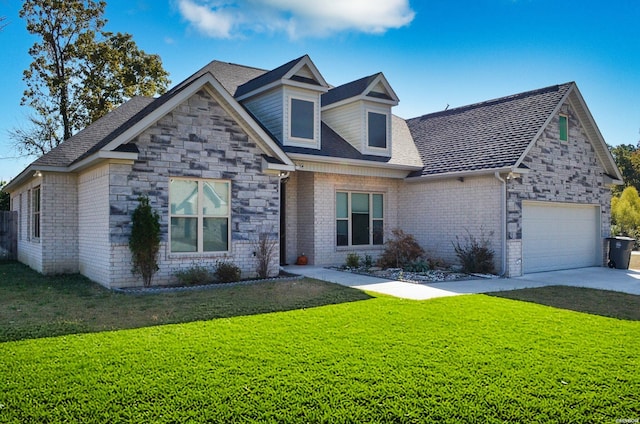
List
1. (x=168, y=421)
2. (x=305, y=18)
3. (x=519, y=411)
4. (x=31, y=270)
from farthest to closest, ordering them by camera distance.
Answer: (x=31, y=270), (x=305, y=18), (x=519, y=411), (x=168, y=421)

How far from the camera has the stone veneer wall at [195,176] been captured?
10891 mm

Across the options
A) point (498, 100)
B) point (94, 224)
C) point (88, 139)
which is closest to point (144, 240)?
point (94, 224)

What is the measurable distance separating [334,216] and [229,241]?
4.61 metres

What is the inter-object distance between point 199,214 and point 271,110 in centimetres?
524

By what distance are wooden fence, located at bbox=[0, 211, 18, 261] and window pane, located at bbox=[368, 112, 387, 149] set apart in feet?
45.2

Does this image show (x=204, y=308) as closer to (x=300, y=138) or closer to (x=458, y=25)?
(x=300, y=138)

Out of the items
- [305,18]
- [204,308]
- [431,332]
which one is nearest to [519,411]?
[431,332]

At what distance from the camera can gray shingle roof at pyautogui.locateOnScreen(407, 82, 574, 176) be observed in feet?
48.3

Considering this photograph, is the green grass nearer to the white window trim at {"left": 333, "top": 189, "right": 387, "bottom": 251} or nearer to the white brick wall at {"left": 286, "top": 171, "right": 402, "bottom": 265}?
the white brick wall at {"left": 286, "top": 171, "right": 402, "bottom": 265}

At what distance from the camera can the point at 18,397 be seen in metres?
4.50

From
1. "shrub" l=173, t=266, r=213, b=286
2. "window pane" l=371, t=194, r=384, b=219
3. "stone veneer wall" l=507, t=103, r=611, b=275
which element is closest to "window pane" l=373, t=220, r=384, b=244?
"window pane" l=371, t=194, r=384, b=219

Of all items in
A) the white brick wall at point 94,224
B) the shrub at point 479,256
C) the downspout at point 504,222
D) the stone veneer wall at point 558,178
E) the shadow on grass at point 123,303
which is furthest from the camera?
the shrub at point 479,256

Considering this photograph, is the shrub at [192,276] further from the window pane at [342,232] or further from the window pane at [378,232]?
the window pane at [378,232]

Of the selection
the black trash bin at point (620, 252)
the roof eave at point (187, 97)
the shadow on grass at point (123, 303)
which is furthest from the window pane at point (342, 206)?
the black trash bin at point (620, 252)
